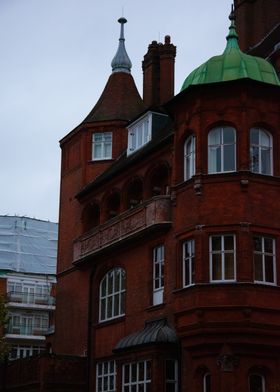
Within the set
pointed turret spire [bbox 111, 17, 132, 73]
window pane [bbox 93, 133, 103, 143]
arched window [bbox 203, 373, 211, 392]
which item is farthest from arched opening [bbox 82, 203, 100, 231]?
arched window [bbox 203, 373, 211, 392]

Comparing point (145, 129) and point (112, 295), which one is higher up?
point (145, 129)

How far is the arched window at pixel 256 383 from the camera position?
27734mm

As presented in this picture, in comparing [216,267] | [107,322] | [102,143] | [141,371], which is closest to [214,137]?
[216,267]

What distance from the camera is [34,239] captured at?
250 ft

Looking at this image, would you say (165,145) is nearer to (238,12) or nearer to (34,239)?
(238,12)

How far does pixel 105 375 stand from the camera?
35.6 metres

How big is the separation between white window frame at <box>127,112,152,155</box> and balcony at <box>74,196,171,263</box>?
424cm

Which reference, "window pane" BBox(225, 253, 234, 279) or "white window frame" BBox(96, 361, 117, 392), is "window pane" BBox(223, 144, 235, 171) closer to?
"window pane" BBox(225, 253, 234, 279)

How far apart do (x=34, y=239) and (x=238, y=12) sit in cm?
4153

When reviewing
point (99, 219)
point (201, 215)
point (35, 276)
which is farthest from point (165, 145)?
point (35, 276)

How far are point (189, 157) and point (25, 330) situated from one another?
4204 centimetres

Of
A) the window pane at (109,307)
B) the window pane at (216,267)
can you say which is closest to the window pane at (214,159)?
the window pane at (216,267)

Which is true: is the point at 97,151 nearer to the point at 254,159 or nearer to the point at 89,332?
the point at 89,332

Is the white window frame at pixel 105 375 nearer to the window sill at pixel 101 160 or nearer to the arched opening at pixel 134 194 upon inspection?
the arched opening at pixel 134 194
